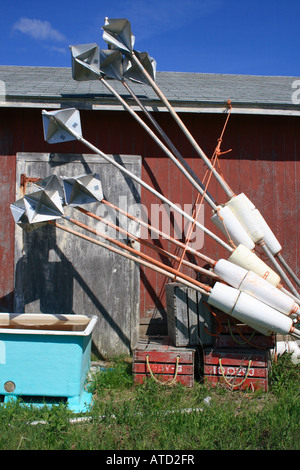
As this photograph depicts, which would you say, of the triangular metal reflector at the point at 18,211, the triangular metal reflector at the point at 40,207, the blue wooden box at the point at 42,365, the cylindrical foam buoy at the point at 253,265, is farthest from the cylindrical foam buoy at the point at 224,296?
the triangular metal reflector at the point at 18,211

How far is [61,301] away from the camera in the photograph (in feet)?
16.2

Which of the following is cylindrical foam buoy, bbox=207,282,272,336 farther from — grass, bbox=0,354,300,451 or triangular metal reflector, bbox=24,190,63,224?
triangular metal reflector, bbox=24,190,63,224

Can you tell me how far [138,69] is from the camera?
458 cm

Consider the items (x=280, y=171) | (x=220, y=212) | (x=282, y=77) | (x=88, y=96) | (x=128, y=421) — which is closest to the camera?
(x=128, y=421)

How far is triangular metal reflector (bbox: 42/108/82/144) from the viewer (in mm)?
4266

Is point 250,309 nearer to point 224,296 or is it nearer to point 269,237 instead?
point 224,296

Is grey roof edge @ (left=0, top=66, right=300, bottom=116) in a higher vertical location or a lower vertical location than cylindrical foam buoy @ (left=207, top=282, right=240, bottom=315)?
higher

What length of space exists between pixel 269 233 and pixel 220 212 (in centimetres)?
56

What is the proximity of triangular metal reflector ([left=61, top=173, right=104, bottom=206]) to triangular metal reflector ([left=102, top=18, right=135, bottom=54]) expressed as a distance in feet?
4.67

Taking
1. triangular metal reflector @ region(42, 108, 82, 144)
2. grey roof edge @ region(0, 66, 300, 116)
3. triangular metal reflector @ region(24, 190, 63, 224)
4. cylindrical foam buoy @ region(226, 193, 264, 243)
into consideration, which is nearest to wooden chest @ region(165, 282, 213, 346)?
cylindrical foam buoy @ region(226, 193, 264, 243)

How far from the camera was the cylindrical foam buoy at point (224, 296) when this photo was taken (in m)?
3.66
